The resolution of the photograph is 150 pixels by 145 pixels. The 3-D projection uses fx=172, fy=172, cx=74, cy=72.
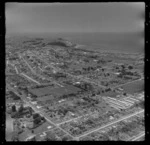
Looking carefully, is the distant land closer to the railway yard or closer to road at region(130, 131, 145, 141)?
the railway yard

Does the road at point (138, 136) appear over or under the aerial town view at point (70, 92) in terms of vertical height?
under

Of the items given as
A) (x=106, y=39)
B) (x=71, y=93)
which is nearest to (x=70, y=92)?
(x=71, y=93)

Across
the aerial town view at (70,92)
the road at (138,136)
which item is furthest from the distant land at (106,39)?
the road at (138,136)

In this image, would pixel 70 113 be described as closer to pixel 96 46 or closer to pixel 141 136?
pixel 141 136

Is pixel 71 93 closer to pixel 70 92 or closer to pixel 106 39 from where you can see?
pixel 70 92

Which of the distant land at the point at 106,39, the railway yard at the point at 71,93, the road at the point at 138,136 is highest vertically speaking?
the distant land at the point at 106,39

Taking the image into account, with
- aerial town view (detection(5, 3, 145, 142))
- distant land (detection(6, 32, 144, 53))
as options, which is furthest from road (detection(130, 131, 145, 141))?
distant land (detection(6, 32, 144, 53))

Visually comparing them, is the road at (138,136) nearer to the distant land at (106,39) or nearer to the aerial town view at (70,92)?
the aerial town view at (70,92)
